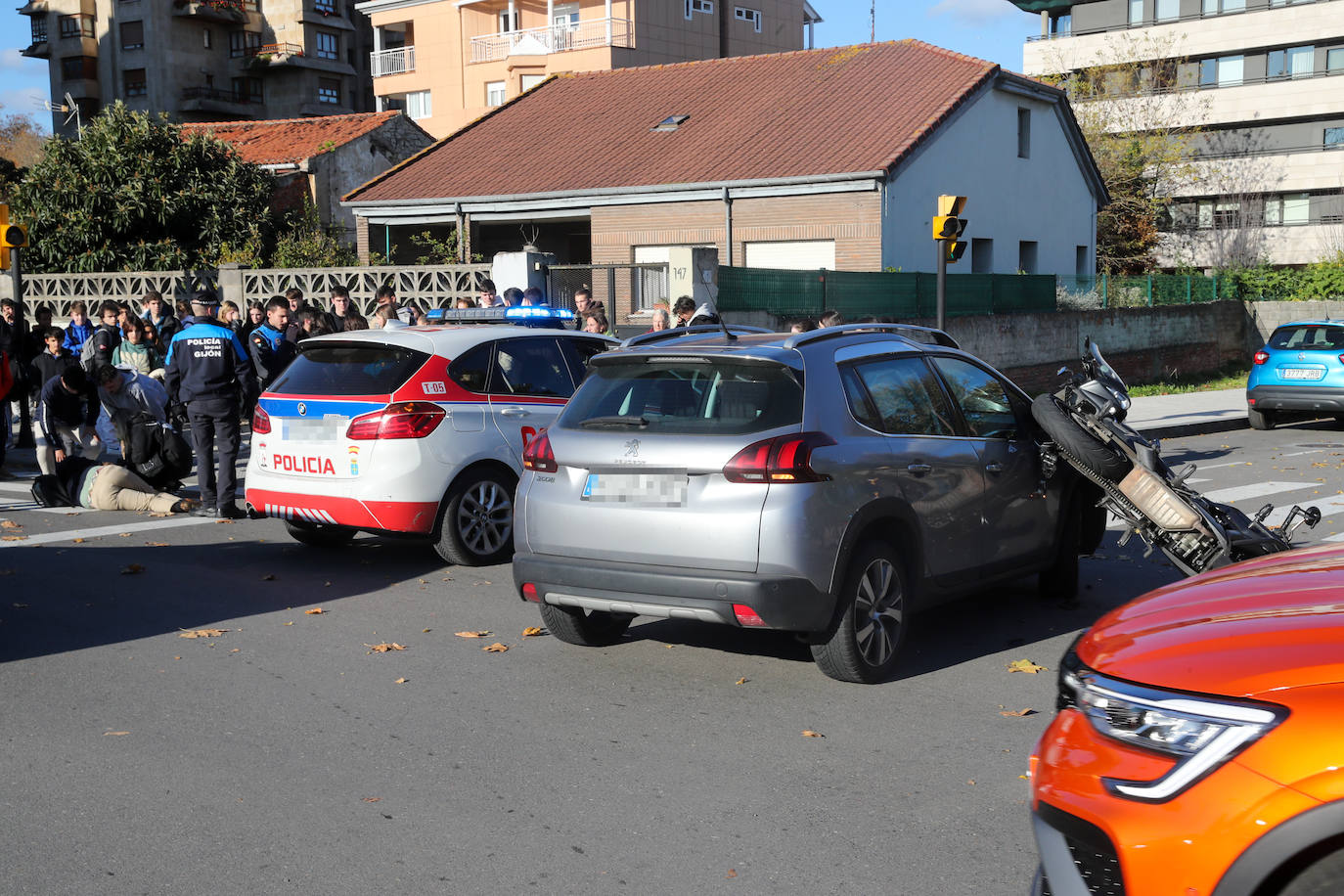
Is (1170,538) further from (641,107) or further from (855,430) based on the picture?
(641,107)

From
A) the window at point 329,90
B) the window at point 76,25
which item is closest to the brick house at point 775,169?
the window at point 329,90

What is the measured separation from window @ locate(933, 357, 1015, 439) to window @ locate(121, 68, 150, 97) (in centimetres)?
6688

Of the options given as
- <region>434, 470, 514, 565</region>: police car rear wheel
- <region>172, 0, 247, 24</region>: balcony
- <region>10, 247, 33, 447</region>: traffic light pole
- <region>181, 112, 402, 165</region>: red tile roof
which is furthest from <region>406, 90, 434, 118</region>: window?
<region>434, 470, 514, 565</region>: police car rear wheel

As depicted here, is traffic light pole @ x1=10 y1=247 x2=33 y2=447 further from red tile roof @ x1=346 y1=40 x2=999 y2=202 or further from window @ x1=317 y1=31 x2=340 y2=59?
window @ x1=317 y1=31 x2=340 y2=59

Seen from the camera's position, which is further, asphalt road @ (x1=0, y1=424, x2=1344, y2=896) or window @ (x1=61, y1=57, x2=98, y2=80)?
window @ (x1=61, y1=57, x2=98, y2=80)

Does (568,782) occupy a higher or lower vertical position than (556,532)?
lower

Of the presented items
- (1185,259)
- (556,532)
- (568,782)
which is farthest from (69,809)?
(1185,259)

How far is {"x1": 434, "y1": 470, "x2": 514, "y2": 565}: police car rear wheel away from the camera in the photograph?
350 inches

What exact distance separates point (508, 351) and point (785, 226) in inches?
759

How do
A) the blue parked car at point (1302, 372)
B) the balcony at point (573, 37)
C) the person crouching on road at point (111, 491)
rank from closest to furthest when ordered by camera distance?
1. the person crouching on road at point (111, 491)
2. the blue parked car at point (1302, 372)
3. the balcony at point (573, 37)

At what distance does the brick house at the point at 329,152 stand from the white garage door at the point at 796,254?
1366 centimetres

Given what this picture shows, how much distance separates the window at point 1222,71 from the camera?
60750 millimetres

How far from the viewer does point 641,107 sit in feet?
112

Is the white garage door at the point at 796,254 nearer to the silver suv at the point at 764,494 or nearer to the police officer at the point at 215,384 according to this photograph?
the police officer at the point at 215,384
